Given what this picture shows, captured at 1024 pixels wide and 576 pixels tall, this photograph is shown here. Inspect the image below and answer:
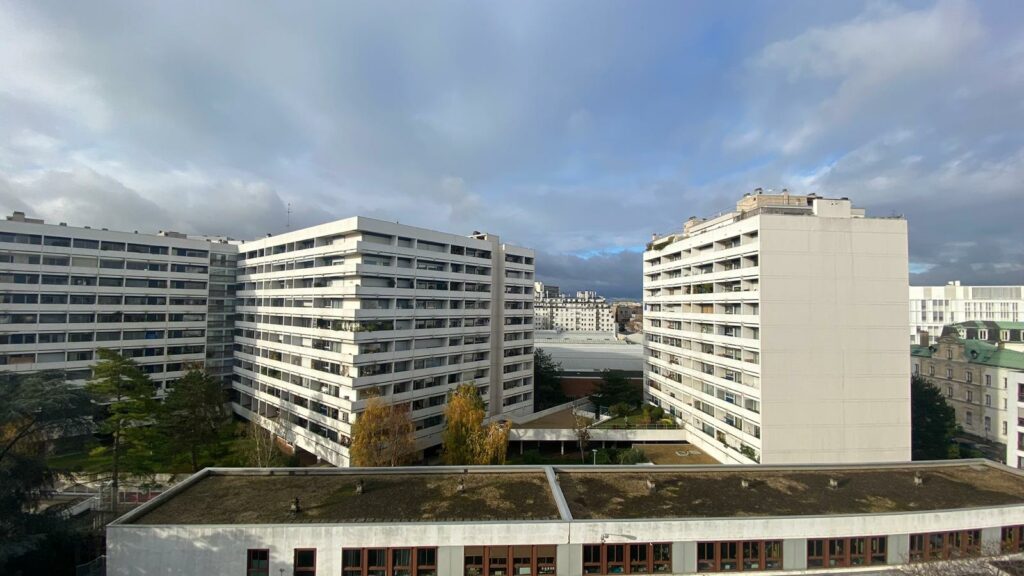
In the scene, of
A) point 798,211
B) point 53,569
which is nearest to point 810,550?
point 798,211

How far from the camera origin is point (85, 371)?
1676 inches

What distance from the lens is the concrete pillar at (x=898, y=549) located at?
690 inches

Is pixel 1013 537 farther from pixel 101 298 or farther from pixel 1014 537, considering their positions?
pixel 101 298

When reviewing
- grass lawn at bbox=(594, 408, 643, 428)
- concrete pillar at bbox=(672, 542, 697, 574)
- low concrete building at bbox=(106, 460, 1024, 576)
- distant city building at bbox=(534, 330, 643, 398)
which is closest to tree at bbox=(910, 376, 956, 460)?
low concrete building at bbox=(106, 460, 1024, 576)

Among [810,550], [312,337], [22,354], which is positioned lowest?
[810,550]

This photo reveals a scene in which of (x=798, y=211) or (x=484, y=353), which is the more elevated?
(x=798, y=211)

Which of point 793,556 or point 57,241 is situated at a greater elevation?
point 57,241

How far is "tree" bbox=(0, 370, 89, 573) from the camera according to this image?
53.8 feet

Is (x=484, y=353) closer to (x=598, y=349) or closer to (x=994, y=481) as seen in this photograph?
(x=598, y=349)

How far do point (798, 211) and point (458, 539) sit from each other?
1334 inches

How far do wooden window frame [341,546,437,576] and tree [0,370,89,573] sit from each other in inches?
470

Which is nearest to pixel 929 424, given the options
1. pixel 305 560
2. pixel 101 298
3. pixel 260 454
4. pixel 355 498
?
pixel 355 498

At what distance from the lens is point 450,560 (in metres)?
16.2

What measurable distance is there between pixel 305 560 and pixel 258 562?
175 cm
